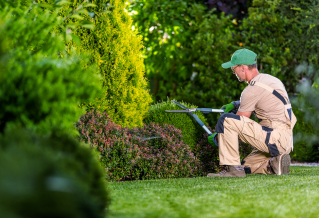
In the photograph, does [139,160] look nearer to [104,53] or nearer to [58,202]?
[104,53]

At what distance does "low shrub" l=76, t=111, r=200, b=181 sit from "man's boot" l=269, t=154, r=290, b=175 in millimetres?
1139

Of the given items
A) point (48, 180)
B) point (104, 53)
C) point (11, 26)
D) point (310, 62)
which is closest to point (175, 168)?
point (104, 53)

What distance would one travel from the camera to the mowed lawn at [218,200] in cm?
217

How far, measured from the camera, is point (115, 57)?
5.01m

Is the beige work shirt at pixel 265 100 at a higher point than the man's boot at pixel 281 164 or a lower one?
higher

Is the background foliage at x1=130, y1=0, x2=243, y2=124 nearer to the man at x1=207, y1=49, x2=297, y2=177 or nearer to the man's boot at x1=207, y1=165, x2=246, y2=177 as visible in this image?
the man at x1=207, y1=49, x2=297, y2=177

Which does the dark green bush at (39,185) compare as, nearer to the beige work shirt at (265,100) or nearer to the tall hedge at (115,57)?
the tall hedge at (115,57)

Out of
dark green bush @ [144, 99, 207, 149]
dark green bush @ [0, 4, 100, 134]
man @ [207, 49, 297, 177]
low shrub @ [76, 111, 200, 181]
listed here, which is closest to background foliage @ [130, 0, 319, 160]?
dark green bush @ [144, 99, 207, 149]

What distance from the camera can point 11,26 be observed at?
200cm

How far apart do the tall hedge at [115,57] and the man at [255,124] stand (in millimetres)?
1377

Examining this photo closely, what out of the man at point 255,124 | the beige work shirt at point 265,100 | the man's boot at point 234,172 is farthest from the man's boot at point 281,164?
the man's boot at point 234,172

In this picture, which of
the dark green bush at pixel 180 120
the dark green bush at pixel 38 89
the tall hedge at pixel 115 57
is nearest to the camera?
the dark green bush at pixel 38 89

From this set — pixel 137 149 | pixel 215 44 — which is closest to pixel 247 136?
pixel 137 149

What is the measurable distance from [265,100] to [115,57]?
7.33 feet
